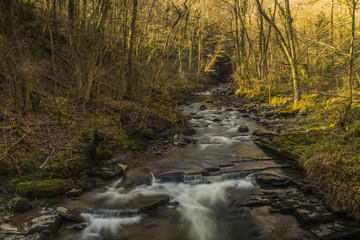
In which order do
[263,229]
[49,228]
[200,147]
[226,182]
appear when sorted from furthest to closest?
Answer: [200,147] < [226,182] < [263,229] < [49,228]

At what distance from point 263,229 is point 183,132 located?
660 centimetres

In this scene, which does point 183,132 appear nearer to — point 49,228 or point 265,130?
point 265,130

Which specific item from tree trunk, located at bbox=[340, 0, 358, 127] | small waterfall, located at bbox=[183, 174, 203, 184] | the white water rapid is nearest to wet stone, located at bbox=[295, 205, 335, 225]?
the white water rapid

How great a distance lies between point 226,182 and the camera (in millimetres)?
6820

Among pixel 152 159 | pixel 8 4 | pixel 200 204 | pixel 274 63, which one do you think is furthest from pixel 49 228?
pixel 274 63

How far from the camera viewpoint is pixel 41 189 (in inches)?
213

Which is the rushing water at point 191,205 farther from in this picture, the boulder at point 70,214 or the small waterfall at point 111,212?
the boulder at point 70,214

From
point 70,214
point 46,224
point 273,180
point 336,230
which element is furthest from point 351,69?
point 46,224

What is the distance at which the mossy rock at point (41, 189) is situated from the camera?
17.4 feet

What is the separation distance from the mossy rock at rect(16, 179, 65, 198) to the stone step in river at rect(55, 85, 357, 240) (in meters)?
0.50

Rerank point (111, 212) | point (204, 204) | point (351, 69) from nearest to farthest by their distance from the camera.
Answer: point (111, 212) < point (204, 204) < point (351, 69)

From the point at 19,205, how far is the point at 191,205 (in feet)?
12.8

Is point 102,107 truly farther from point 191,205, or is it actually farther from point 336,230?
point 336,230

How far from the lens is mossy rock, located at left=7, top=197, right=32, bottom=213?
4828mm
